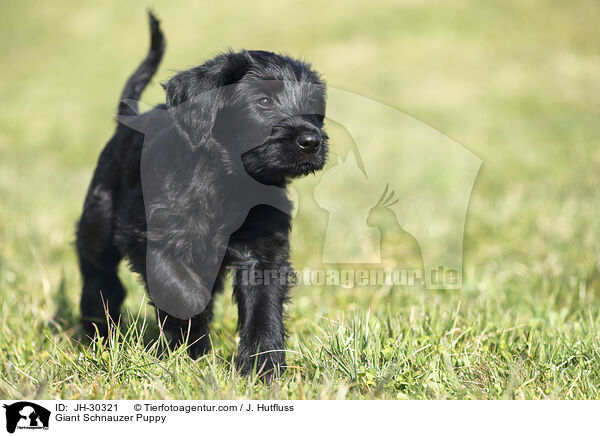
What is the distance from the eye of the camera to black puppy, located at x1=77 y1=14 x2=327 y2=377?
257 cm

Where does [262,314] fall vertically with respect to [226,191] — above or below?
below

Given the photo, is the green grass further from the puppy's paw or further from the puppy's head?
the puppy's head

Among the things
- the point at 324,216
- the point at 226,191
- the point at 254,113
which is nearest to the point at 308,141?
the point at 254,113

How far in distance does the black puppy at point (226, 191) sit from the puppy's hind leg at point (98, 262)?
432 mm

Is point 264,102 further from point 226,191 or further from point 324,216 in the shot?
point 324,216

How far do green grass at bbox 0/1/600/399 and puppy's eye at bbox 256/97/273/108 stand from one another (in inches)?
35.6

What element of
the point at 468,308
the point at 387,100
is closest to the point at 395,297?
the point at 468,308

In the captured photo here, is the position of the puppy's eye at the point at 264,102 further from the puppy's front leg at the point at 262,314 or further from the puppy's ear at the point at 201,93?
the puppy's front leg at the point at 262,314

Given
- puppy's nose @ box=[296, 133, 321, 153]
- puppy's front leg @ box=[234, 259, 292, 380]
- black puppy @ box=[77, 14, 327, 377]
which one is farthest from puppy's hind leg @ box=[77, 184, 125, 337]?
puppy's nose @ box=[296, 133, 321, 153]

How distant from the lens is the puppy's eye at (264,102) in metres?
2.68

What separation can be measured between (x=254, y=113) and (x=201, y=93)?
0.24 meters
